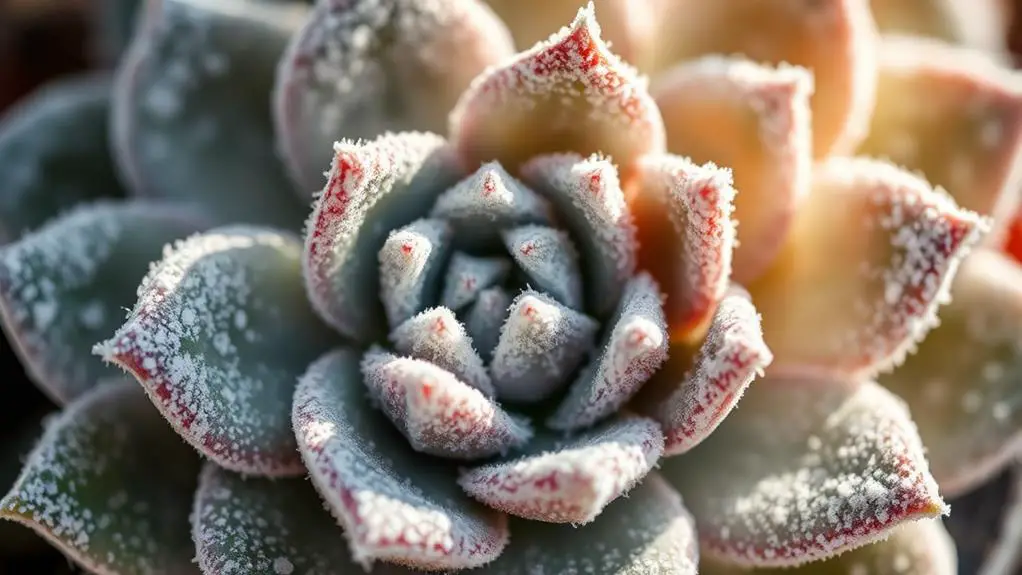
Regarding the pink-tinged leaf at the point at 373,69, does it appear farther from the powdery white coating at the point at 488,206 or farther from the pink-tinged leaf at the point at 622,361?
the pink-tinged leaf at the point at 622,361

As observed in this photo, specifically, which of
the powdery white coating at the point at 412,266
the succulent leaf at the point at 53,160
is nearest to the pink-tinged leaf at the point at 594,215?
the powdery white coating at the point at 412,266

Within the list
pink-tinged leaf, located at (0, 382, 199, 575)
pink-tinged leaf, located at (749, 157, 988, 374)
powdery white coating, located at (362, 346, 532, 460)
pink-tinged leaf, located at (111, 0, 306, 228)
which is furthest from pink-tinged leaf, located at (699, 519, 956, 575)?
pink-tinged leaf, located at (111, 0, 306, 228)

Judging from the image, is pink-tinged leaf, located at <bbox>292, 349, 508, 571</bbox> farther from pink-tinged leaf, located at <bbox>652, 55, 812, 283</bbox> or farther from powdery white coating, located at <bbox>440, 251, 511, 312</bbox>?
pink-tinged leaf, located at <bbox>652, 55, 812, 283</bbox>

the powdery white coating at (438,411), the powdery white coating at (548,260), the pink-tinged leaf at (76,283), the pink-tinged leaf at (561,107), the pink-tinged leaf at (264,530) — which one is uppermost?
the pink-tinged leaf at (561,107)

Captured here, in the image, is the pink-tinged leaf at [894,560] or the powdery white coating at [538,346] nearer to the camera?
the powdery white coating at [538,346]

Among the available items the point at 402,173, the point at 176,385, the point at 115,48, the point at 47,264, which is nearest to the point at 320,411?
the point at 176,385

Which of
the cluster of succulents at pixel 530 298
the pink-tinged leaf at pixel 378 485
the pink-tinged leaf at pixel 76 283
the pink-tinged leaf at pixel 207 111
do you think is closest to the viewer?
the pink-tinged leaf at pixel 378 485

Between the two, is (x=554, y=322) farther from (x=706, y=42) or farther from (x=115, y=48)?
(x=115, y=48)

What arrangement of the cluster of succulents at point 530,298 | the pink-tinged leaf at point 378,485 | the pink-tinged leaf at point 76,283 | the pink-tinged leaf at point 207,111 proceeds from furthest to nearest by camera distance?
1. the pink-tinged leaf at point 207,111
2. the pink-tinged leaf at point 76,283
3. the cluster of succulents at point 530,298
4. the pink-tinged leaf at point 378,485

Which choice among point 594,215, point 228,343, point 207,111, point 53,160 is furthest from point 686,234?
point 53,160
